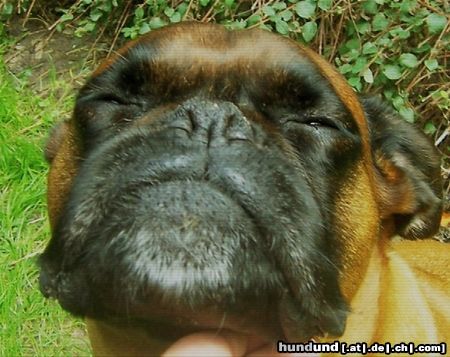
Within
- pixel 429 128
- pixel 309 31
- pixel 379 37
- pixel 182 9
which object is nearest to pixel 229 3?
pixel 182 9

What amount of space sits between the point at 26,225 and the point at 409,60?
6.16 feet

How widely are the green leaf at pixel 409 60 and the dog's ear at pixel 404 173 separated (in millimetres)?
801

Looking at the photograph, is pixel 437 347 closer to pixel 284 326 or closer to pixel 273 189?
pixel 284 326

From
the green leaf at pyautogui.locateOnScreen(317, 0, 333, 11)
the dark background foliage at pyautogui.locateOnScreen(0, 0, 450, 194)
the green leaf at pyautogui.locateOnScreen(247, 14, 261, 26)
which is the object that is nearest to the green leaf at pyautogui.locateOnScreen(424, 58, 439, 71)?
the dark background foliage at pyautogui.locateOnScreen(0, 0, 450, 194)

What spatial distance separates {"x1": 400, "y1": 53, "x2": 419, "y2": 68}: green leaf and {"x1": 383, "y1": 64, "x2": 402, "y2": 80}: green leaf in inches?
1.7

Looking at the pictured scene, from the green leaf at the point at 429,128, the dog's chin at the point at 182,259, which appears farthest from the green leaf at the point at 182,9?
the dog's chin at the point at 182,259

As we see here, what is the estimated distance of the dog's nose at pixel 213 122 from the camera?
1707 mm

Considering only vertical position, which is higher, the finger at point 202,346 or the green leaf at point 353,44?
the finger at point 202,346

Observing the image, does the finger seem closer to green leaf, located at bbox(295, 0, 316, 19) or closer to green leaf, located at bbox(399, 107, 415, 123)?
green leaf, located at bbox(399, 107, 415, 123)

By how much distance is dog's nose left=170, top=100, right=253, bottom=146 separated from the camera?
171 centimetres

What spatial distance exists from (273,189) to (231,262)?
0.67 ft

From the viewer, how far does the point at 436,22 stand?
10.5 ft

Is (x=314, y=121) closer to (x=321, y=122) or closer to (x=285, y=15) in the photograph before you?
(x=321, y=122)

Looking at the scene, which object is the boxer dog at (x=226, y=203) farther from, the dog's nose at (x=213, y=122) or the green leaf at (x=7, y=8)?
the green leaf at (x=7, y=8)
